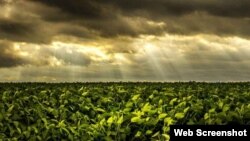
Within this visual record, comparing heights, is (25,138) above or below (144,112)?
below

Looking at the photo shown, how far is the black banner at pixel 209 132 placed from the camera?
18.8 ft

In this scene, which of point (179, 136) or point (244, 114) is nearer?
point (179, 136)

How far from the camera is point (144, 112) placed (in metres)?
6.59

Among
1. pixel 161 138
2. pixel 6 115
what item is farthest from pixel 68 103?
pixel 161 138

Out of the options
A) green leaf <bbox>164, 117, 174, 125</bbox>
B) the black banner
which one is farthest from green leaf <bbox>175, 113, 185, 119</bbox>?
the black banner

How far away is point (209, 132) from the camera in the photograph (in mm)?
5766

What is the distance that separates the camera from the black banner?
5723mm

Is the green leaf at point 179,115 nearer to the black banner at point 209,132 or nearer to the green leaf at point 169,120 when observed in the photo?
the green leaf at point 169,120

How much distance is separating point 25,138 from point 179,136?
2.39 meters

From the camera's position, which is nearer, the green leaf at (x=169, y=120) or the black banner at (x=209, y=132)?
the black banner at (x=209, y=132)

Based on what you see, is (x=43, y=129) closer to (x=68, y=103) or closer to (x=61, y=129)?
(x=61, y=129)

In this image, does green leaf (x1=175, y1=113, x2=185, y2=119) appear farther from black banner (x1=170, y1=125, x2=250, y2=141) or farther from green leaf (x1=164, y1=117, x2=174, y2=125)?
black banner (x1=170, y1=125, x2=250, y2=141)

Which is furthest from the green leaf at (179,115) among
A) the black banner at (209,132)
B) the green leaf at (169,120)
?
the black banner at (209,132)

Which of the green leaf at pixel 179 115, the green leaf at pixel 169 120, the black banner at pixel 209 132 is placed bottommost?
the black banner at pixel 209 132
